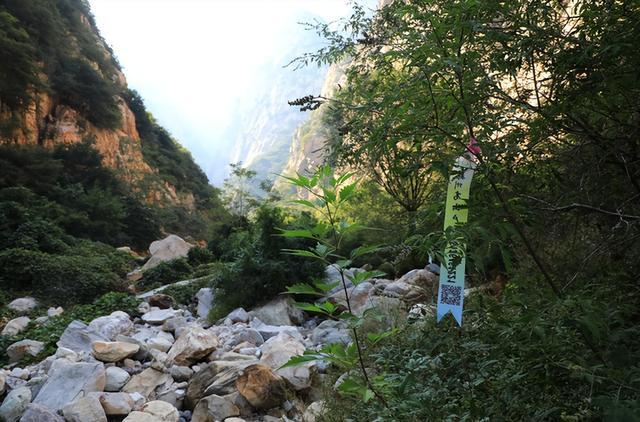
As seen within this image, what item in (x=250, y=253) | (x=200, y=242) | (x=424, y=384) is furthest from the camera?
(x=200, y=242)

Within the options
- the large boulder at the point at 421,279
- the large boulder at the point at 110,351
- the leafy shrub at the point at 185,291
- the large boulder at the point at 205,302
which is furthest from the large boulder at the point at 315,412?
the leafy shrub at the point at 185,291

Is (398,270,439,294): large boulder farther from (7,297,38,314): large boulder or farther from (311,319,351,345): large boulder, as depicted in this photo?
(7,297,38,314): large boulder

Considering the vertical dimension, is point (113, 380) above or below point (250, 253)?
below

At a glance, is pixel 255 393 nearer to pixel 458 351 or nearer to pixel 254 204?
pixel 458 351

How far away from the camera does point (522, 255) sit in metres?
3.62

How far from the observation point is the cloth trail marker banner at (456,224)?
1311 millimetres

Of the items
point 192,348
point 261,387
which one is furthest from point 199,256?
point 261,387

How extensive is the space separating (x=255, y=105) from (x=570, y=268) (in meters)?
175

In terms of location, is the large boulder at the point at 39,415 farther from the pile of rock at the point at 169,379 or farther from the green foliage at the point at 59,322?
the green foliage at the point at 59,322

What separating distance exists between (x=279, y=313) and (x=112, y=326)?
85.2 inches

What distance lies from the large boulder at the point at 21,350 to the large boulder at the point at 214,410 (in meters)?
2.78

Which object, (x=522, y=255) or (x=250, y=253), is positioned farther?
(x=250, y=253)

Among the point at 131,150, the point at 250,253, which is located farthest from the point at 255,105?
the point at 250,253

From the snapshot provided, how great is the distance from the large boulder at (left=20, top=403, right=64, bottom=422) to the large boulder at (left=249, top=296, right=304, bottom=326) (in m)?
3.20
